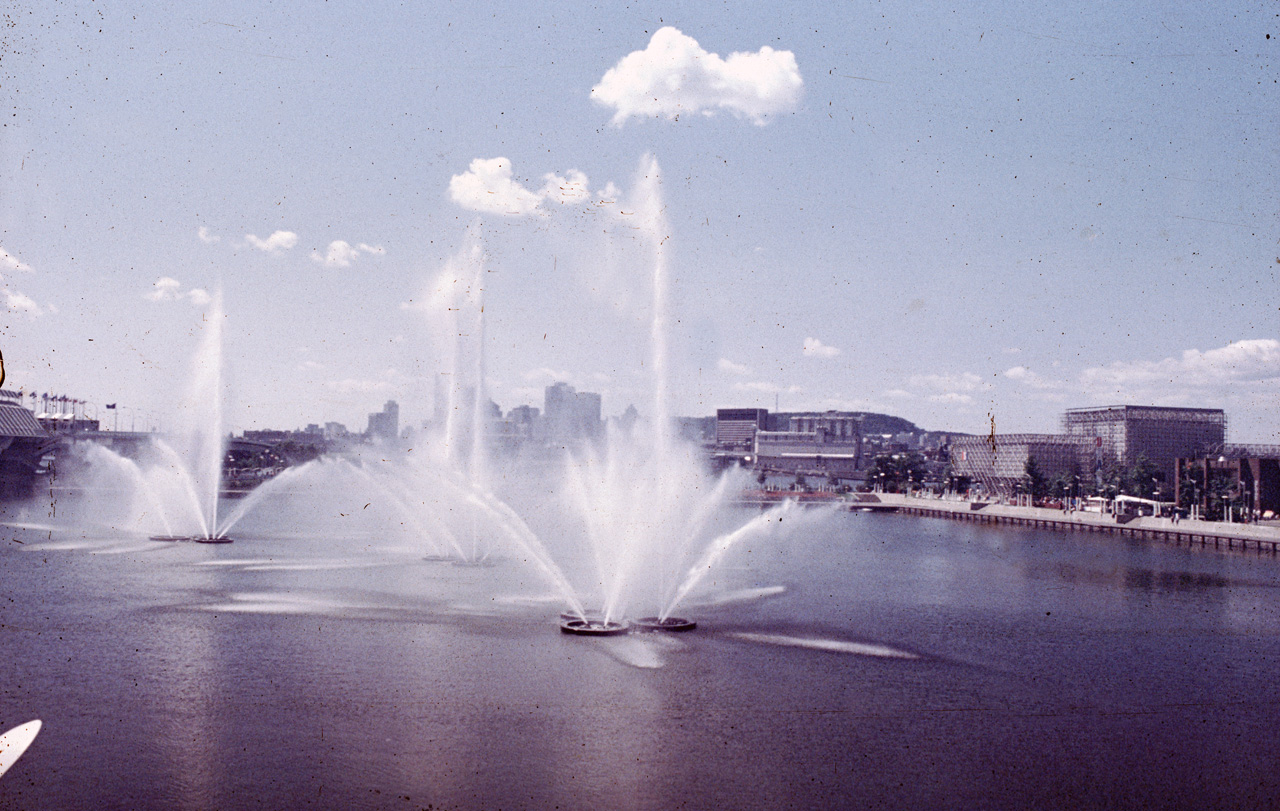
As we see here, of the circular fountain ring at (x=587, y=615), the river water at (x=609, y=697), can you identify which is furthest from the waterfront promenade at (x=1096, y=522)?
the circular fountain ring at (x=587, y=615)

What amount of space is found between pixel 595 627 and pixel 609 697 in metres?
8.66

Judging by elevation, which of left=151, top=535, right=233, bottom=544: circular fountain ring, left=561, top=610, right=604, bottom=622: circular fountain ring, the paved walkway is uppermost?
the paved walkway

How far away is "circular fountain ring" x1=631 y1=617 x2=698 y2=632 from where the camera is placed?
1431 inches

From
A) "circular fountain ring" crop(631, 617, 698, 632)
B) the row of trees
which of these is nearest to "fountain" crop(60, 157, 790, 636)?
"circular fountain ring" crop(631, 617, 698, 632)

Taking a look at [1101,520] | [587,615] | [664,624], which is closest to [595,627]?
[664,624]

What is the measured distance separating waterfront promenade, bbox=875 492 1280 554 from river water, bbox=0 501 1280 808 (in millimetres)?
42820

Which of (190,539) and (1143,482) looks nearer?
(190,539)

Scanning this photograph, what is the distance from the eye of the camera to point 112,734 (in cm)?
2286

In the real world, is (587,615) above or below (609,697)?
above

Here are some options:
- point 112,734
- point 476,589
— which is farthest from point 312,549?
point 112,734

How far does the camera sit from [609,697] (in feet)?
87.1

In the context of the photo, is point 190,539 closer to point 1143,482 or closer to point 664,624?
point 664,624

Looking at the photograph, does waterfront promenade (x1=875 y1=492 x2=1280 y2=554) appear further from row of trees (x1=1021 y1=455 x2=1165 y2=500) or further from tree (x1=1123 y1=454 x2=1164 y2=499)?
tree (x1=1123 y1=454 x2=1164 y2=499)

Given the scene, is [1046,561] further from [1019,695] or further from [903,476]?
[903,476]
